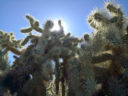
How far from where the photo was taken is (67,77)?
5.10 meters

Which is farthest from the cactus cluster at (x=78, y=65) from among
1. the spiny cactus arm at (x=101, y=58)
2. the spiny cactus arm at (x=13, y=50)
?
the spiny cactus arm at (x=13, y=50)

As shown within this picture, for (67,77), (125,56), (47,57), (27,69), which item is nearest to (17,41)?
(27,69)

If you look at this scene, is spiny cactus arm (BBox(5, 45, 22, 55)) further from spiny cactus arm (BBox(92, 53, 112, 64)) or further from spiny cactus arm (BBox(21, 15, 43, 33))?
spiny cactus arm (BBox(92, 53, 112, 64))

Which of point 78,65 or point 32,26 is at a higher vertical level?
point 32,26

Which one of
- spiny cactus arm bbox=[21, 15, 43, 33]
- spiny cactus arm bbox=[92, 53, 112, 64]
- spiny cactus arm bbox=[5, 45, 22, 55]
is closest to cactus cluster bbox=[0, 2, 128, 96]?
spiny cactus arm bbox=[92, 53, 112, 64]

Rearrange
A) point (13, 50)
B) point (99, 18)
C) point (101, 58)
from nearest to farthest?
point (101, 58)
point (99, 18)
point (13, 50)

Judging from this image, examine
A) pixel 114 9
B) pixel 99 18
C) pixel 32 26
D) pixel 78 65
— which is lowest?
pixel 78 65

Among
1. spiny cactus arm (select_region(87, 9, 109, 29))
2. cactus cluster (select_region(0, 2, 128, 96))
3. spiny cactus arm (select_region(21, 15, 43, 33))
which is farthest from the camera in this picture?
spiny cactus arm (select_region(21, 15, 43, 33))

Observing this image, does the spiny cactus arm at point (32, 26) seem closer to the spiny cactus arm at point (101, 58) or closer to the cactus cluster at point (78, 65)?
the cactus cluster at point (78, 65)

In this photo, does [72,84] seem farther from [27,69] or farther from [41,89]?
[27,69]

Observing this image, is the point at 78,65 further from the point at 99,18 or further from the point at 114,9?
the point at 114,9

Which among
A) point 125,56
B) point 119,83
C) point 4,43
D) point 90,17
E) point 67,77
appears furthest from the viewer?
point 90,17

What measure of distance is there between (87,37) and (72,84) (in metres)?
1.68

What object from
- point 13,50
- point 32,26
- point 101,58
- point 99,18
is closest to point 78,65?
point 101,58
